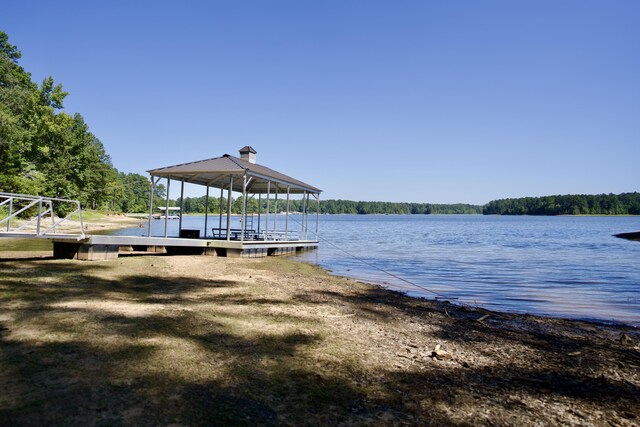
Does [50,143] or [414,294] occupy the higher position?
[50,143]

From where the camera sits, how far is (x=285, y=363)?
15.1 ft

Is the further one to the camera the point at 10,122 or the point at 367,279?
the point at 10,122

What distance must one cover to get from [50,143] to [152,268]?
1297 inches

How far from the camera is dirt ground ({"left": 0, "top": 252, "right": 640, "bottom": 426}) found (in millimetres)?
3436

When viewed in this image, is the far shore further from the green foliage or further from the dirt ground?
the green foliage

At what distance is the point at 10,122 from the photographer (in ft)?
83.0

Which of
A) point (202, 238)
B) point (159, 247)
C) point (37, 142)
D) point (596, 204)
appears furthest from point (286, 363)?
point (596, 204)

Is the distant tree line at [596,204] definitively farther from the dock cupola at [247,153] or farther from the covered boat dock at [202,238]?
the dock cupola at [247,153]

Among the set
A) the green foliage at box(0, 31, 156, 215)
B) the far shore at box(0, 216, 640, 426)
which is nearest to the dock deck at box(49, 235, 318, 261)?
the far shore at box(0, 216, 640, 426)

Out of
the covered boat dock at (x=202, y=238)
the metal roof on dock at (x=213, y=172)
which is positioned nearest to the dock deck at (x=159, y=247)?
the covered boat dock at (x=202, y=238)

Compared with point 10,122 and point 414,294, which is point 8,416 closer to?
point 414,294

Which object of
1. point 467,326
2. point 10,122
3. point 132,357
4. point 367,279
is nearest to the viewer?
point 132,357

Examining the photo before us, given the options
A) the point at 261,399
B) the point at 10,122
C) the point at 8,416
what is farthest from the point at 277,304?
the point at 10,122

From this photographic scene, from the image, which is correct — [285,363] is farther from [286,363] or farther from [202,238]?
[202,238]
